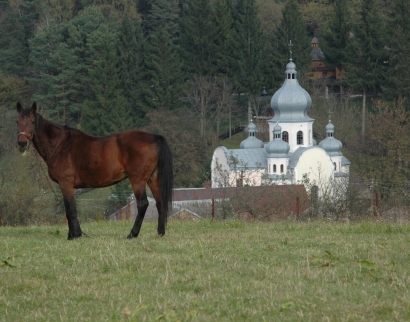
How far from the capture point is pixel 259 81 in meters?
86.4

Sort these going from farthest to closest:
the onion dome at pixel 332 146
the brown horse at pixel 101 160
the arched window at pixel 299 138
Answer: the arched window at pixel 299 138 < the onion dome at pixel 332 146 < the brown horse at pixel 101 160

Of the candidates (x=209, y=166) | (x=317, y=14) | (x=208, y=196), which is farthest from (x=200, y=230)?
(x=317, y=14)

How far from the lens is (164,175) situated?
1325 centimetres

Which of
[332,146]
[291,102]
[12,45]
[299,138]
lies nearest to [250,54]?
[291,102]

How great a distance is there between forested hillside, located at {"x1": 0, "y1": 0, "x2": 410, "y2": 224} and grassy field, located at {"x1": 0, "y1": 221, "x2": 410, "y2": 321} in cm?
6144

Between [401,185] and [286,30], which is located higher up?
[286,30]

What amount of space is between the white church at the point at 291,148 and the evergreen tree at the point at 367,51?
18.2 ft

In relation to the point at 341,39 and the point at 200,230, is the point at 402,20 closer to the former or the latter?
the point at 341,39

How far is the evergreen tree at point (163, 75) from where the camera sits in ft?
270

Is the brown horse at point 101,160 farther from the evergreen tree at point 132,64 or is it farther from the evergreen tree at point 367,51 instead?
the evergreen tree at point 367,51

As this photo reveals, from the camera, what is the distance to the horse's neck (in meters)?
13.6

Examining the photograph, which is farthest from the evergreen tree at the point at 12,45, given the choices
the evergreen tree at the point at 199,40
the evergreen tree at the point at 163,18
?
the evergreen tree at the point at 199,40

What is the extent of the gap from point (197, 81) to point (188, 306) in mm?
77073

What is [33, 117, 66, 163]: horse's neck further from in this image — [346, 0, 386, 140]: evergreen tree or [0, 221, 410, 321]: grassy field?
[346, 0, 386, 140]: evergreen tree
